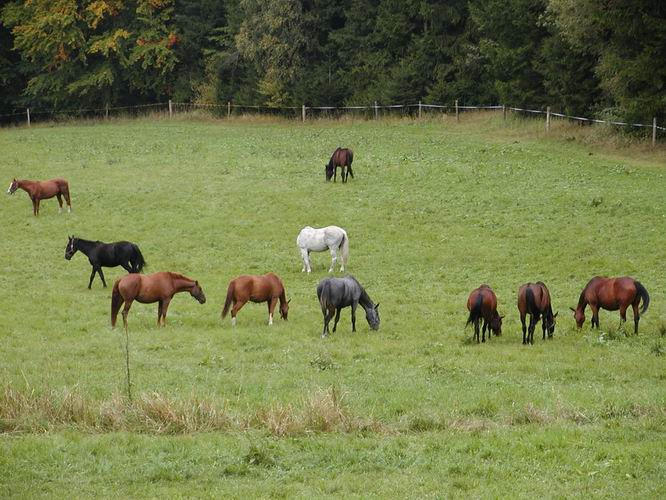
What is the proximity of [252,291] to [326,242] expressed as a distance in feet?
18.7

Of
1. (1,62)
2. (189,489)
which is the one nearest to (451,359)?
(189,489)

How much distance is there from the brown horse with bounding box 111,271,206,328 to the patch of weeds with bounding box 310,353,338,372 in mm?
4535

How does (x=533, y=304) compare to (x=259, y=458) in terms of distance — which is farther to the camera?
(x=533, y=304)

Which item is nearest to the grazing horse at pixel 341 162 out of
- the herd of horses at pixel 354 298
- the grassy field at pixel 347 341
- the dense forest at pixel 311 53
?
the grassy field at pixel 347 341

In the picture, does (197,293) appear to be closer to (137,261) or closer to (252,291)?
(252,291)

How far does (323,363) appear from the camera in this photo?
1656cm

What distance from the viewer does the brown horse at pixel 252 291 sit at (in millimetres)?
→ 19984

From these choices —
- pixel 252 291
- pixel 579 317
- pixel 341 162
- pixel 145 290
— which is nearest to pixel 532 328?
pixel 579 317

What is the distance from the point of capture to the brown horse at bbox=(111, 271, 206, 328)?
19578mm

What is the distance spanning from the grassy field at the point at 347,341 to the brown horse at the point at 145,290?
54 centimetres

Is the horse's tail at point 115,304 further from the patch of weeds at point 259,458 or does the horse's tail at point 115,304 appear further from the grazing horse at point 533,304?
the patch of weeds at point 259,458

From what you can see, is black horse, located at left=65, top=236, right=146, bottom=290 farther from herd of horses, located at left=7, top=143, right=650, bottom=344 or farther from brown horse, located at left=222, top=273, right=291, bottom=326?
brown horse, located at left=222, top=273, right=291, bottom=326

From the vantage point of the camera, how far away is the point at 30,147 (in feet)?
159

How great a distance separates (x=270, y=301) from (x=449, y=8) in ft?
138
